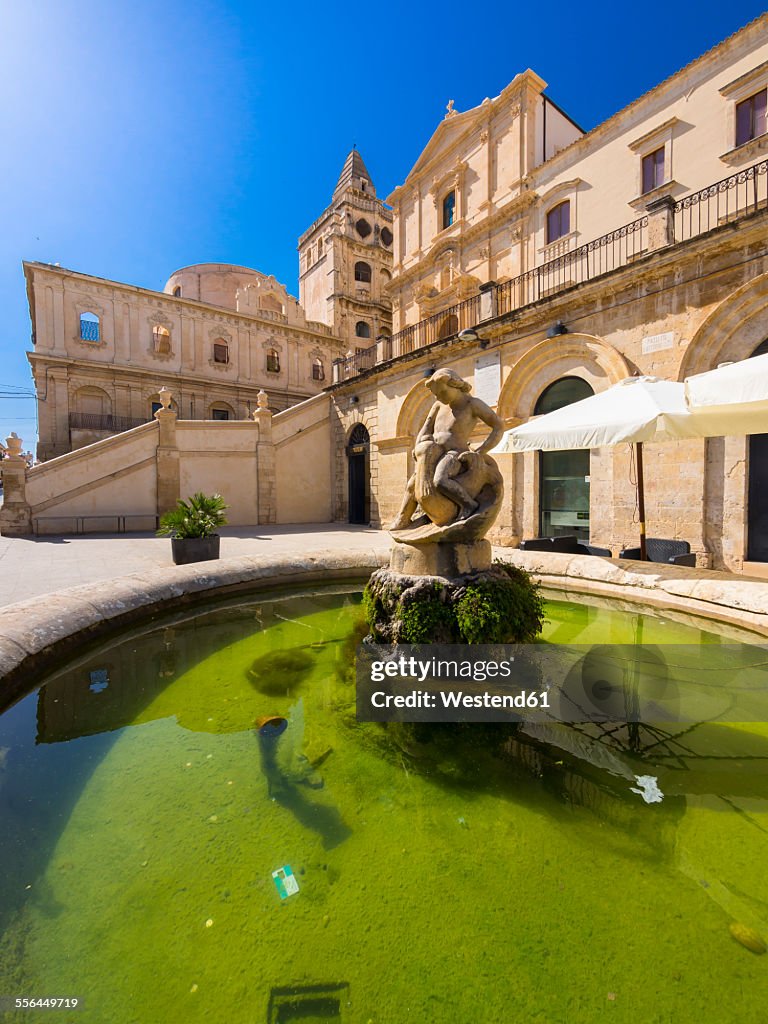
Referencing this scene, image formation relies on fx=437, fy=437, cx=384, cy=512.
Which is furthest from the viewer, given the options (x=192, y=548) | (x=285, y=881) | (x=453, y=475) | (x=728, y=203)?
(x=728, y=203)

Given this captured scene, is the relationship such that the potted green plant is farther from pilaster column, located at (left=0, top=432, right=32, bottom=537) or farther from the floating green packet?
pilaster column, located at (left=0, top=432, right=32, bottom=537)

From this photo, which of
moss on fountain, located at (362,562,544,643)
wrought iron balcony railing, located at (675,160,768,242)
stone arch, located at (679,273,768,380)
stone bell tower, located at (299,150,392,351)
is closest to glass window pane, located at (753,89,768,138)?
wrought iron balcony railing, located at (675,160,768,242)

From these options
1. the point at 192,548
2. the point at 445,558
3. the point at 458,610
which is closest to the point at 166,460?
the point at 192,548

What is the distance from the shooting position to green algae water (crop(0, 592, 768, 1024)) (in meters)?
1.28

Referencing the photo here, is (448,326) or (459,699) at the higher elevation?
(448,326)

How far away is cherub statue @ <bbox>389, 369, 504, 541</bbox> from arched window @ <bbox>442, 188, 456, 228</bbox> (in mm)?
16770

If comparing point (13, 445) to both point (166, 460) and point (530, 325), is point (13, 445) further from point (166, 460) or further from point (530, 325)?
point (530, 325)

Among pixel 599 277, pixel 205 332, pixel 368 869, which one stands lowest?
pixel 368 869

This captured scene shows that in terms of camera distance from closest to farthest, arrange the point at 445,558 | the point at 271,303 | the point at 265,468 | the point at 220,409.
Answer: the point at 445,558 → the point at 265,468 → the point at 220,409 → the point at 271,303

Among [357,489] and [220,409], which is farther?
[220,409]

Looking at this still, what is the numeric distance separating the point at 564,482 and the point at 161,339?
23410 mm

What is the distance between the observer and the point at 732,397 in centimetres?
397

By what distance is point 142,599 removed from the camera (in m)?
4.17

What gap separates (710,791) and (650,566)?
11.2 ft
